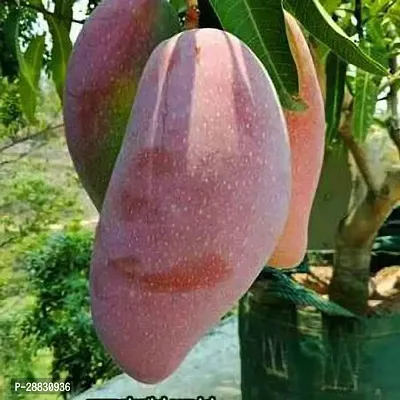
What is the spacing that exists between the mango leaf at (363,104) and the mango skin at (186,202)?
0.54 meters

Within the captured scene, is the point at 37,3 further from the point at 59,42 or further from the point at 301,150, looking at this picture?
the point at 301,150

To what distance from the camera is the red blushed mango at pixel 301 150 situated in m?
0.42

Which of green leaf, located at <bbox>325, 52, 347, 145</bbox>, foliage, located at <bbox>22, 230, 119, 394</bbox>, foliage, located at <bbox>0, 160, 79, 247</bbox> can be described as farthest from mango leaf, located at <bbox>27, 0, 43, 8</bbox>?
foliage, located at <bbox>0, 160, 79, 247</bbox>

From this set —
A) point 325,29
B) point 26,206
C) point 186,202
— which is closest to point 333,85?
point 325,29

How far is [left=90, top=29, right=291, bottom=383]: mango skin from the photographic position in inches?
12.6

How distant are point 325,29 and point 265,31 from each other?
0.11 feet

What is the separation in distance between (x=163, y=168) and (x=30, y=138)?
2242mm

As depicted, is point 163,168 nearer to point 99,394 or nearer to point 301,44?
point 301,44

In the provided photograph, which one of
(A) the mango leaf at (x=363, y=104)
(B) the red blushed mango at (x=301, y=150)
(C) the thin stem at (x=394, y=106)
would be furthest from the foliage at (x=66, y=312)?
(B) the red blushed mango at (x=301, y=150)

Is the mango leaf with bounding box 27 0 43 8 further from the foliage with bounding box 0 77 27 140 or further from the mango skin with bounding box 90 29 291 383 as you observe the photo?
the foliage with bounding box 0 77 27 140

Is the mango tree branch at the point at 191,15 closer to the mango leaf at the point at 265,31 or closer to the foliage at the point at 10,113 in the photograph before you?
the mango leaf at the point at 265,31

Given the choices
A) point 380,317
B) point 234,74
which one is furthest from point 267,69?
point 380,317

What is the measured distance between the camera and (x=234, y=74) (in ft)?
1.12

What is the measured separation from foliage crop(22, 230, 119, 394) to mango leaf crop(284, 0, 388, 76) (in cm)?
190
